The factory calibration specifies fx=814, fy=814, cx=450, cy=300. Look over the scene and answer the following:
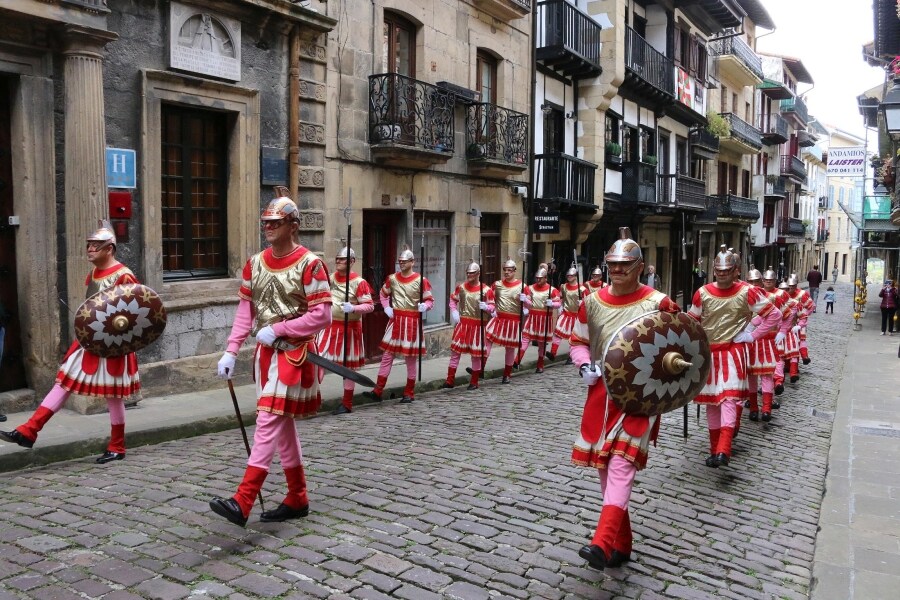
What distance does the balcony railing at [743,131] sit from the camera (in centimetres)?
3503

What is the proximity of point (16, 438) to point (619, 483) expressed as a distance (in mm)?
4738

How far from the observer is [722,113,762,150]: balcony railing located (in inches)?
1379

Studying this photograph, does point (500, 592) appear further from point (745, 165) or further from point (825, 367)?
point (745, 165)

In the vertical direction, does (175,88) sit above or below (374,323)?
above

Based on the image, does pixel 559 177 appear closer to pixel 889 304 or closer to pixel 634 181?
pixel 634 181

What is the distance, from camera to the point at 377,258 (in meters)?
13.8

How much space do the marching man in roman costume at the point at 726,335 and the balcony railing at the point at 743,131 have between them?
28.5 meters

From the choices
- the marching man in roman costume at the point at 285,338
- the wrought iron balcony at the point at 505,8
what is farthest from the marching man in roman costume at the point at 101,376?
the wrought iron balcony at the point at 505,8

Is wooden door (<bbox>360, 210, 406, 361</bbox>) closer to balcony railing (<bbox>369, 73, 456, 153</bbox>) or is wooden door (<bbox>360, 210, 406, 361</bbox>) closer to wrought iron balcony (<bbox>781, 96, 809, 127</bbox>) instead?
balcony railing (<bbox>369, 73, 456, 153</bbox>)

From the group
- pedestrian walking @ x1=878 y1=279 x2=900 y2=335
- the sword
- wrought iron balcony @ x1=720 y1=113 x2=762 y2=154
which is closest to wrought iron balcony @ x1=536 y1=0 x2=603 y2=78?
pedestrian walking @ x1=878 y1=279 x2=900 y2=335

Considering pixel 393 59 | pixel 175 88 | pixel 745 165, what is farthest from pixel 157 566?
pixel 745 165

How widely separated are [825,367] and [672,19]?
1448cm

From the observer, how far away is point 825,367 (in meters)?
15.9

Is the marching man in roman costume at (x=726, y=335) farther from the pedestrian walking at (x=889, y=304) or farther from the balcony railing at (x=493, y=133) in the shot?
the pedestrian walking at (x=889, y=304)
